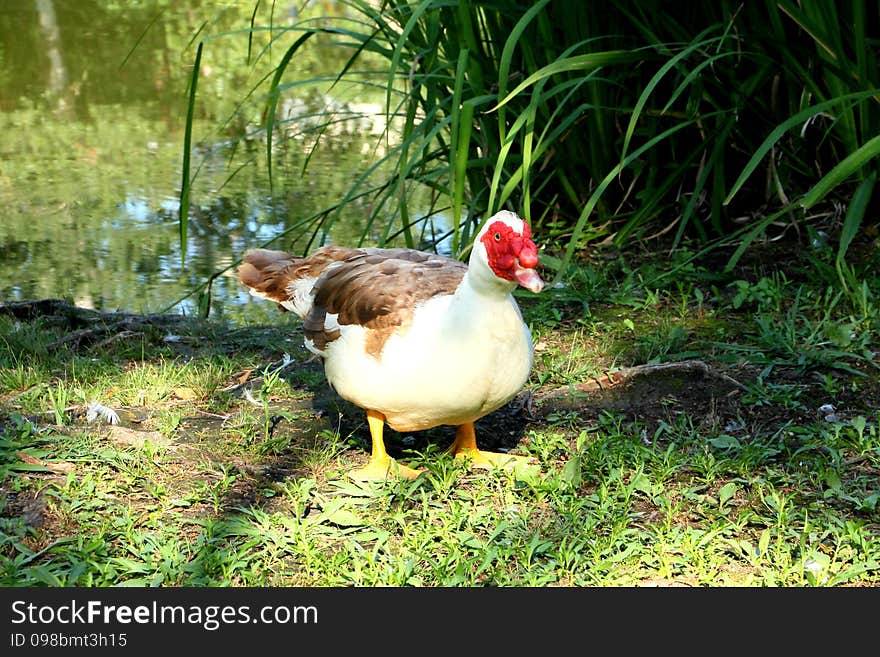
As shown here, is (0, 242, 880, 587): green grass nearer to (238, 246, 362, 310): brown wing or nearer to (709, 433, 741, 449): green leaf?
(709, 433, 741, 449): green leaf

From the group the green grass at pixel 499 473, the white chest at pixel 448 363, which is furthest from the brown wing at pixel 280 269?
the white chest at pixel 448 363

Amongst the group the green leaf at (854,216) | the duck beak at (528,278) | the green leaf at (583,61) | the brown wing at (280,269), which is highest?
the green leaf at (583,61)

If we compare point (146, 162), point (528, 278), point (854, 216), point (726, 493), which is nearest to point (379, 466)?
point (528, 278)

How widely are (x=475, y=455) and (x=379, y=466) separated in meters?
0.30

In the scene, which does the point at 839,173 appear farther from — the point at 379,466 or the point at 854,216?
the point at 379,466

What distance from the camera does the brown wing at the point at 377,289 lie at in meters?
3.09

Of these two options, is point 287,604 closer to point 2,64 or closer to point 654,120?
point 654,120

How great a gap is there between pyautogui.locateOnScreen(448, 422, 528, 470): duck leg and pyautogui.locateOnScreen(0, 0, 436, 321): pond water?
1568mm

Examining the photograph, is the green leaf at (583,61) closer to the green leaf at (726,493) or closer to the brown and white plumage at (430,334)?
the brown and white plumage at (430,334)

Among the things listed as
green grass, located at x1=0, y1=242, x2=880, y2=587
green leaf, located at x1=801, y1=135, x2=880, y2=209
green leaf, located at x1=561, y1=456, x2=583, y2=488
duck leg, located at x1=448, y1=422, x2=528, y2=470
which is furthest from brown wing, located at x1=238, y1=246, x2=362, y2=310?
green leaf, located at x1=801, y1=135, x2=880, y2=209

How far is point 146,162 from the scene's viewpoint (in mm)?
7574

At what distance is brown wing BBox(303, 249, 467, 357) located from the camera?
309 centimetres

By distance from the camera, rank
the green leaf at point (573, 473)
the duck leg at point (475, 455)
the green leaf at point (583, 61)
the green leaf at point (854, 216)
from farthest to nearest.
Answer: the green leaf at point (583, 61), the green leaf at point (854, 216), the duck leg at point (475, 455), the green leaf at point (573, 473)

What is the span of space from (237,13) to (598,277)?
295 inches
